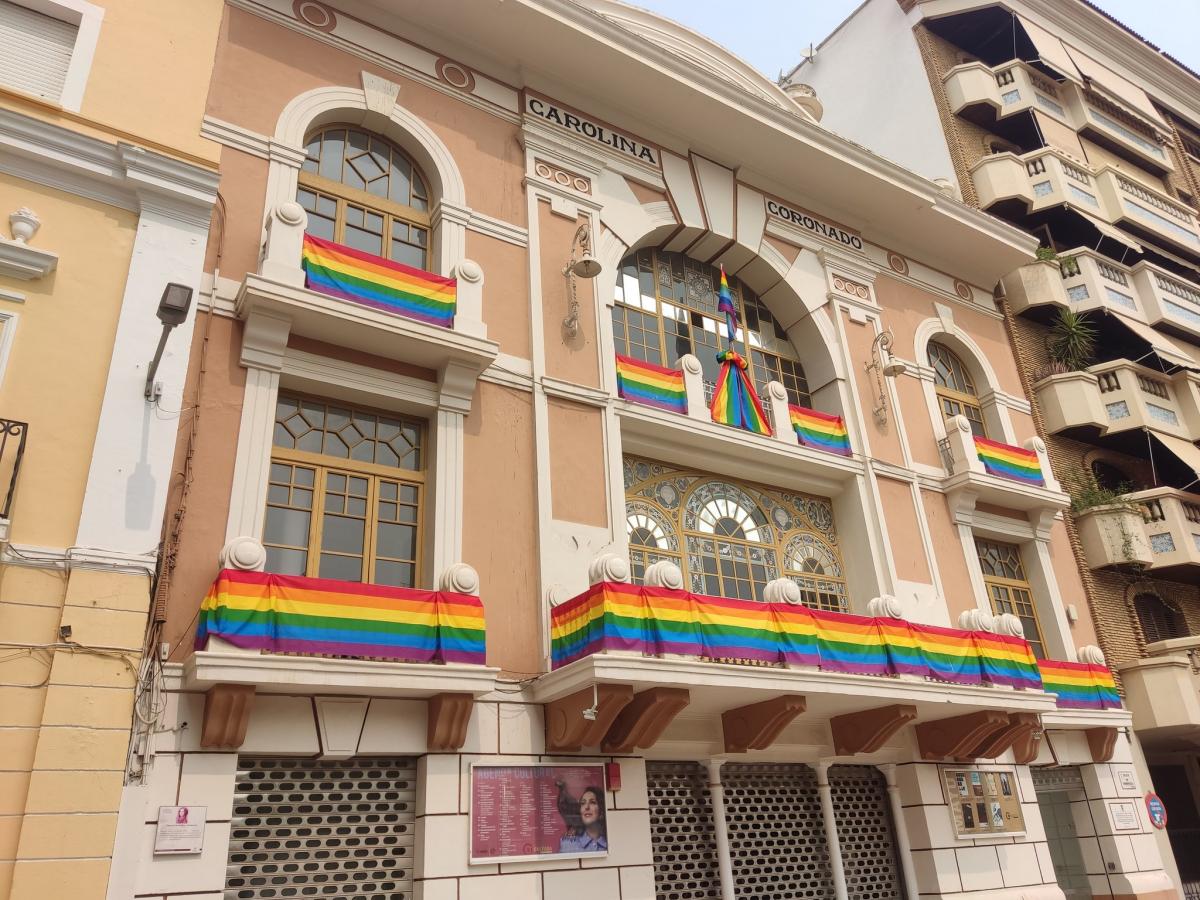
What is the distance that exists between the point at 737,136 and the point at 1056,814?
1382cm

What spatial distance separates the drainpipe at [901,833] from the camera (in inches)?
525

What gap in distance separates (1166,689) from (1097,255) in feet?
35.8

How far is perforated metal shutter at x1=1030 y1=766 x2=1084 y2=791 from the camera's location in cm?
1617

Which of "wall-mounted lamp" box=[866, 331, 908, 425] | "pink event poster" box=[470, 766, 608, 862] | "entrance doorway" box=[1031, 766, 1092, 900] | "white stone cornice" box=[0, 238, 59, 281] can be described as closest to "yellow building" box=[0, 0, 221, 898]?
"white stone cornice" box=[0, 238, 59, 281]

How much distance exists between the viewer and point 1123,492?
2073 centimetres

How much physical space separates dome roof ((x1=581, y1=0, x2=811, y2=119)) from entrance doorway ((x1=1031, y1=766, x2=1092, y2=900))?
13.4 meters

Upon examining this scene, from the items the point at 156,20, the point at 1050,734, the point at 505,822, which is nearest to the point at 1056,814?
the point at 1050,734

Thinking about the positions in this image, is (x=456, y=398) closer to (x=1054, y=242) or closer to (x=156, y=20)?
(x=156, y=20)

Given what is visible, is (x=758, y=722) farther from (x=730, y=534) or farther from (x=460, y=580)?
(x=460, y=580)

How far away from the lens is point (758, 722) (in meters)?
11.7

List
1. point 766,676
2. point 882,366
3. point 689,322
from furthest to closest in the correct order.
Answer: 1. point 882,366
2. point 689,322
3. point 766,676

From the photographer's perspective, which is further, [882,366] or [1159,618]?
[1159,618]

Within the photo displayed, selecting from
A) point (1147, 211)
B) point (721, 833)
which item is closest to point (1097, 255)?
point (1147, 211)

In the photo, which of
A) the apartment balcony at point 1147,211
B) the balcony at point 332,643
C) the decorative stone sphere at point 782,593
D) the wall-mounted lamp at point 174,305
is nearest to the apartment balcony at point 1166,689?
the decorative stone sphere at point 782,593
